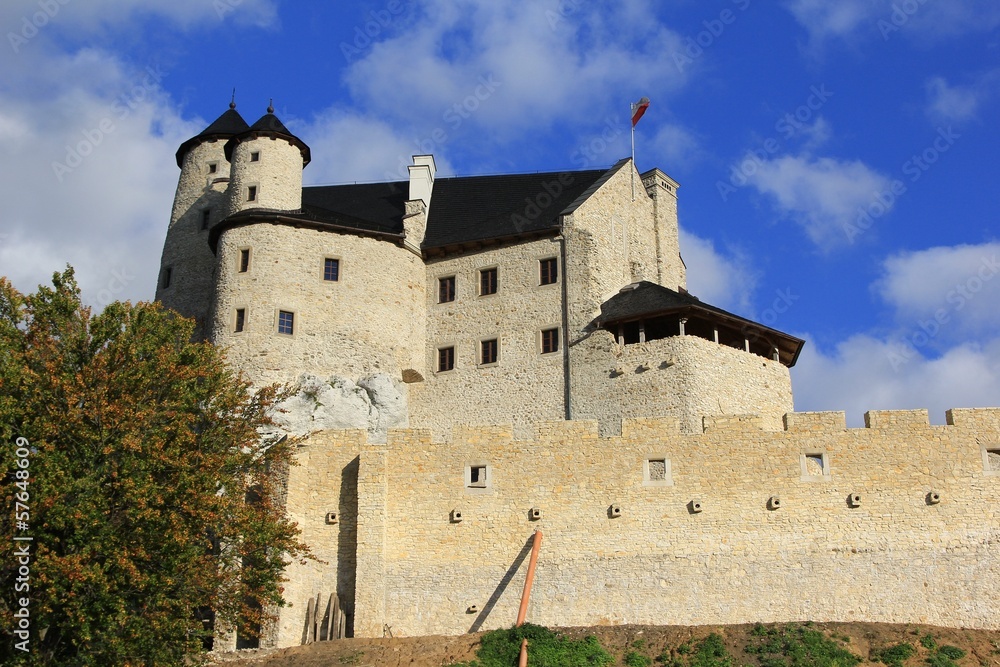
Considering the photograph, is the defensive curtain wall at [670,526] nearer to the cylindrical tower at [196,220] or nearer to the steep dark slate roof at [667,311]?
the steep dark slate roof at [667,311]

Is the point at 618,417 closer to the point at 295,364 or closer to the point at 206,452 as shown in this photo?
the point at 295,364

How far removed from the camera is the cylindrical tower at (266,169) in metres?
42.0

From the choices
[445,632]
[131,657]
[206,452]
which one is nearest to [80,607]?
[131,657]

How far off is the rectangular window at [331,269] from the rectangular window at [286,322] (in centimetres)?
212

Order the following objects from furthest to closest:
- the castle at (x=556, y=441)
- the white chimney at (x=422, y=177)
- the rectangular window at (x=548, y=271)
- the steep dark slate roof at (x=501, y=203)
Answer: the white chimney at (x=422, y=177) < the steep dark slate roof at (x=501, y=203) < the rectangular window at (x=548, y=271) < the castle at (x=556, y=441)

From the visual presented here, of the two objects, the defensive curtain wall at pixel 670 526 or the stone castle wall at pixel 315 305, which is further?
the stone castle wall at pixel 315 305

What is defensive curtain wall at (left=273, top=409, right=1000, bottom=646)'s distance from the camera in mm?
27625

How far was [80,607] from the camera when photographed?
21.6 m

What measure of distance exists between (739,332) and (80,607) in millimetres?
24360

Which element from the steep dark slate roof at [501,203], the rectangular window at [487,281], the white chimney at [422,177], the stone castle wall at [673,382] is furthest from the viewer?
the white chimney at [422,177]

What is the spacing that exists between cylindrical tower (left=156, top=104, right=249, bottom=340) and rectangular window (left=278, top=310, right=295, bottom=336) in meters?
4.56

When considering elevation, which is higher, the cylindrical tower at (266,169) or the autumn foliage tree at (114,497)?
the cylindrical tower at (266,169)

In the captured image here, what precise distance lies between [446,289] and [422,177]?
5.98 meters

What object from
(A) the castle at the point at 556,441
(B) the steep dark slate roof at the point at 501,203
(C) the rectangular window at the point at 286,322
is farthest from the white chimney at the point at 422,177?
(C) the rectangular window at the point at 286,322
